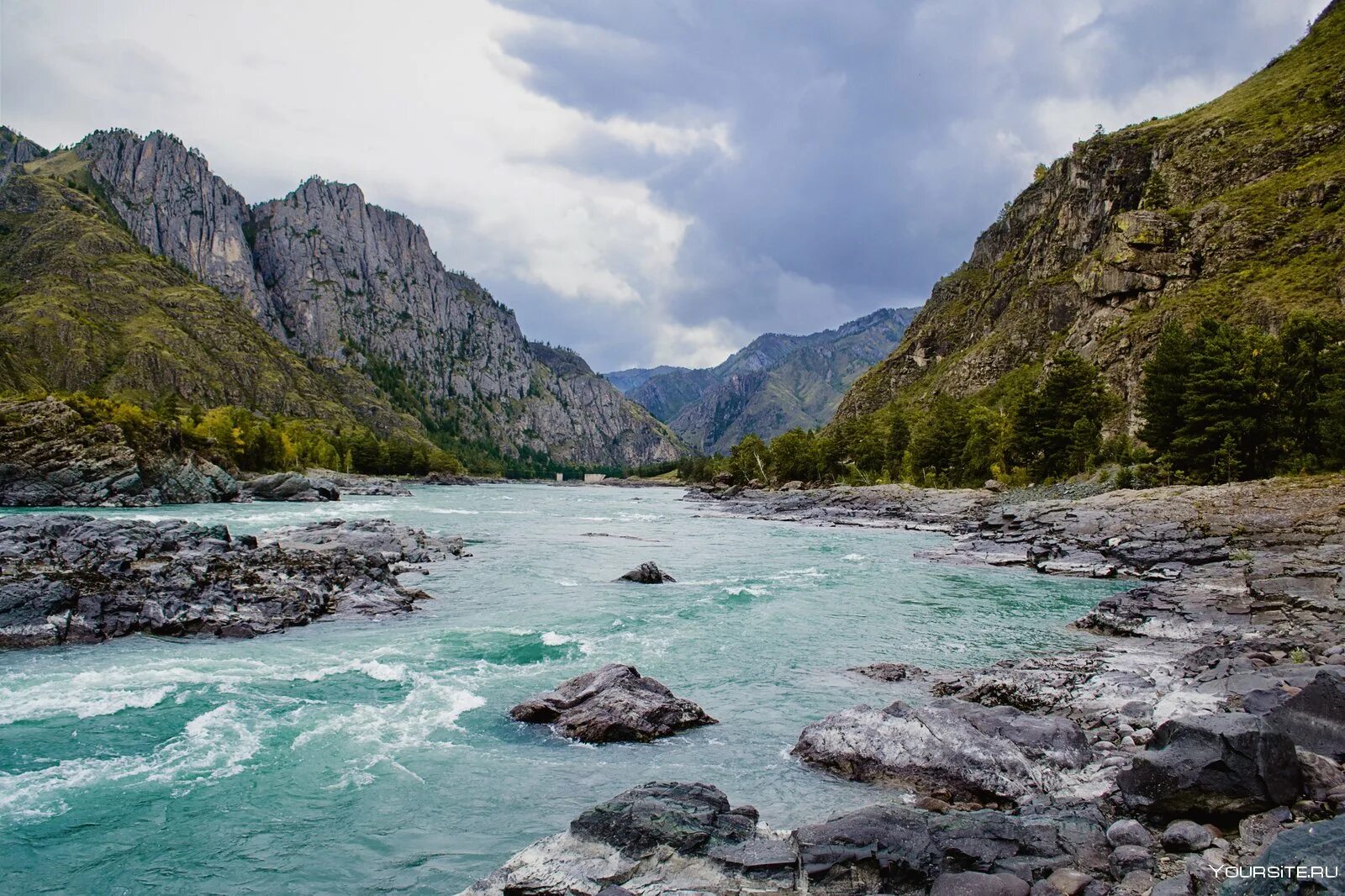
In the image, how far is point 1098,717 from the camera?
14.2m

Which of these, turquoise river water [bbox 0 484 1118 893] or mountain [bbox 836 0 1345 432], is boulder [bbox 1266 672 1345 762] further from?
mountain [bbox 836 0 1345 432]

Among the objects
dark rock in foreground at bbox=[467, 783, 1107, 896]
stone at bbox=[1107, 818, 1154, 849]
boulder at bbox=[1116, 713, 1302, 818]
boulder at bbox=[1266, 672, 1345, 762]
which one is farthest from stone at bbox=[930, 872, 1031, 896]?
boulder at bbox=[1266, 672, 1345, 762]

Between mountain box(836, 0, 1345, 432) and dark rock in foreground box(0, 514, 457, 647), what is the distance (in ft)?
265

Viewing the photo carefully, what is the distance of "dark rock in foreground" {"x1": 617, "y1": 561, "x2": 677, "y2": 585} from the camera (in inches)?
1390

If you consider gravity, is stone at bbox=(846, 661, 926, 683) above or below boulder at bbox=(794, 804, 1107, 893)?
below

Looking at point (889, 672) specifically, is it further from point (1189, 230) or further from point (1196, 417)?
point (1189, 230)

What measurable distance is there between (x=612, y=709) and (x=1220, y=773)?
35.1 ft

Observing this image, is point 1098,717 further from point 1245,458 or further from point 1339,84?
point 1339,84

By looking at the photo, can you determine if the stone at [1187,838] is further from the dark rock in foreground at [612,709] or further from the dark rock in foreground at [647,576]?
the dark rock in foreground at [647,576]

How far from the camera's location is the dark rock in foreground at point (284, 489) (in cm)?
9269

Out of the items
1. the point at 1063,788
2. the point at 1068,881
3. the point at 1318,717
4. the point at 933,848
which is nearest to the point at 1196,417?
the point at 1318,717

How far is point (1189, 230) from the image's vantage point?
99.2 m

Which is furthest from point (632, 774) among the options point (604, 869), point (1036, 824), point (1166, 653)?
point (1166, 653)

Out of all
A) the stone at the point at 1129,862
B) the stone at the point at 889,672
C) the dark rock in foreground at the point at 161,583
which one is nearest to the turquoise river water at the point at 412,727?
the stone at the point at 889,672
